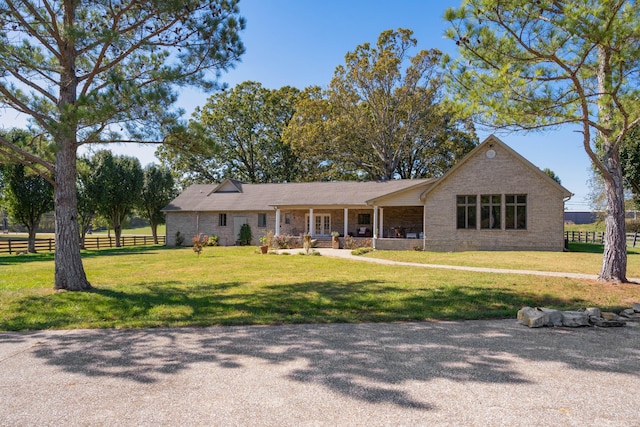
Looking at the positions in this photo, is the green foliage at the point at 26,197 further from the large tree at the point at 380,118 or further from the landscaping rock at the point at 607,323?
the landscaping rock at the point at 607,323

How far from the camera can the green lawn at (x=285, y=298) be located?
6816 millimetres

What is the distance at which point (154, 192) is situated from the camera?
35688 millimetres

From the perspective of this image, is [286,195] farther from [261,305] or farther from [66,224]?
[261,305]

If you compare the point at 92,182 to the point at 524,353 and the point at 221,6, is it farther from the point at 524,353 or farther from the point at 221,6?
the point at 524,353

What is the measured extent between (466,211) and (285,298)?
1489cm

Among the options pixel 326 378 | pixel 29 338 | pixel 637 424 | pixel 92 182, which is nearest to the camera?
pixel 637 424

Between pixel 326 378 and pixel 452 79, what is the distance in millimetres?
7542

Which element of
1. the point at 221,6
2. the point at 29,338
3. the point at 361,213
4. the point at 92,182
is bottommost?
the point at 29,338

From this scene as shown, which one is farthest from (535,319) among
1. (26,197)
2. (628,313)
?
(26,197)

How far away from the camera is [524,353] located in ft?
15.7

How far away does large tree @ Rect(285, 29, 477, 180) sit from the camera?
31.4 metres

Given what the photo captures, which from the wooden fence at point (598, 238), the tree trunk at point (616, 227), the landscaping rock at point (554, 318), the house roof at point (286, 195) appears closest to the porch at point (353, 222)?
the house roof at point (286, 195)

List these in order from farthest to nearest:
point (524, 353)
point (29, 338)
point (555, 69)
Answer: point (555, 69) → point (29, 338) → point (524, 353)

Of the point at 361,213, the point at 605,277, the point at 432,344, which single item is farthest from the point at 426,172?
the point at 432,344
